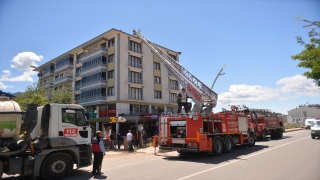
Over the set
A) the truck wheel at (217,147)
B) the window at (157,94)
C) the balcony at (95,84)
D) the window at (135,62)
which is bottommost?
the truck wheel at (217,147)

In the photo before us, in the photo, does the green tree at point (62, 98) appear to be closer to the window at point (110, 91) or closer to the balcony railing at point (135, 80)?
the window at point (110, 91)

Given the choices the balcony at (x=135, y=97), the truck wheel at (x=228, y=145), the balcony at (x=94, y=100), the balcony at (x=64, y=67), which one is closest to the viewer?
the truck wheel at (x=228, y=145)

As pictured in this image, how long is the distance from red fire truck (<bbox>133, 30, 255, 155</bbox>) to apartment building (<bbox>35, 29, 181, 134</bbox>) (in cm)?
1977

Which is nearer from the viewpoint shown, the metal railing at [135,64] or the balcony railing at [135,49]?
the metal railing at [135,64]

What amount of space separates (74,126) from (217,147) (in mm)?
7949

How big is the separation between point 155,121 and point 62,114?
28.0 m

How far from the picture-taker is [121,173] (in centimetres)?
864

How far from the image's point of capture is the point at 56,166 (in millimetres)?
7910

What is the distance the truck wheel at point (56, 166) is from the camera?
25.1 feet

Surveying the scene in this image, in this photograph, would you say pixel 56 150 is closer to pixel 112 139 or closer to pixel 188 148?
pixel 188 148

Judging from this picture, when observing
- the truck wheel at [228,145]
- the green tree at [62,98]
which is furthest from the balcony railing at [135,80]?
the truck wheel at [228,145]

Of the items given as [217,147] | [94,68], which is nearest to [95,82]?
[94,68]

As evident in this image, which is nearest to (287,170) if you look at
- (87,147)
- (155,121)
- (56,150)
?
(87,147)

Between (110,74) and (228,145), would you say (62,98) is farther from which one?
(228,145)
